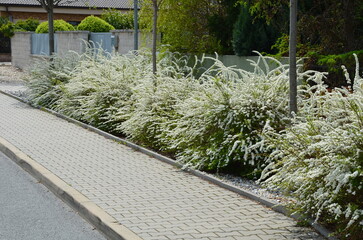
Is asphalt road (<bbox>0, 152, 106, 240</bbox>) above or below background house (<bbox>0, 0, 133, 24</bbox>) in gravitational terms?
below

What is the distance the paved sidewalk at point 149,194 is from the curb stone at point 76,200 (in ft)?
0.33

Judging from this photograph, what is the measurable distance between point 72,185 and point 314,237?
3392 mm

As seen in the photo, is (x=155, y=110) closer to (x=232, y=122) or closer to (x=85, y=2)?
(x=232, y=122)

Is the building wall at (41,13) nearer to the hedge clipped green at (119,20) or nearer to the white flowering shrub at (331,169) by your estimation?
the hedge clipped green at (119,20)

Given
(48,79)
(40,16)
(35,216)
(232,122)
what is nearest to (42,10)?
(40,16)

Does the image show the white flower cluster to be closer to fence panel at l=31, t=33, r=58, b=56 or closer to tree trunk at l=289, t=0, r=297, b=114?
tree trunk at l=289, t=0, r=297, b=114

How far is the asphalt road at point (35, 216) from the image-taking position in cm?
627

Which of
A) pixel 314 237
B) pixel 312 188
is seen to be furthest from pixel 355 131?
pixel 314 237

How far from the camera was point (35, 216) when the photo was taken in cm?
693

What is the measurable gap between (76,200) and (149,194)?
860 mm

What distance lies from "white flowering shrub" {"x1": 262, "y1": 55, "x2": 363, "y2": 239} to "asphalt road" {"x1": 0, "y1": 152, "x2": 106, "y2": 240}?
Answer: 78.6 inches

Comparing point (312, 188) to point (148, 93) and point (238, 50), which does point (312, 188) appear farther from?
point (238, 50)

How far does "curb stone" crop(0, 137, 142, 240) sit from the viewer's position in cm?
602

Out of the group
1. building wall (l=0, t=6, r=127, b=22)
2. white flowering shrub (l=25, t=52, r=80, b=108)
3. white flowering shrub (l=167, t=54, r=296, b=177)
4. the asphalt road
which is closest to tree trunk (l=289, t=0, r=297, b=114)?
white flowering shrub (l=167, t=54, r=296, b=177)
